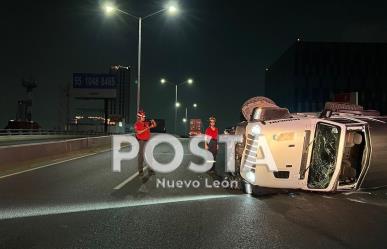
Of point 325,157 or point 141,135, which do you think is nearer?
point 325,157

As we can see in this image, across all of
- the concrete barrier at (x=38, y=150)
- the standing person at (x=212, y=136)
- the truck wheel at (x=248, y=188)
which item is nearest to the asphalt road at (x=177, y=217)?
the truck wheel at (x=248, y=188)

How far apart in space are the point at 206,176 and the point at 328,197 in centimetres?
484

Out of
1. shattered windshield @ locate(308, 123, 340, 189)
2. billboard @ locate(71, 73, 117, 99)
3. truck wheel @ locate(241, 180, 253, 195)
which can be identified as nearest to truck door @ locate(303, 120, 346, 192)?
shattered windshield @ locate(308, 123, 340, 189)

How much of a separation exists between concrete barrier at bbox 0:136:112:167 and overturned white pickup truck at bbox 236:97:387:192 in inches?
396

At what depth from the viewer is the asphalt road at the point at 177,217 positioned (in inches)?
268

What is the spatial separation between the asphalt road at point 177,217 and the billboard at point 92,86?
230 ft

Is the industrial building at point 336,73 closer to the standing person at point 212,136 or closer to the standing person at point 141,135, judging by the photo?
the standing person at point 212,136

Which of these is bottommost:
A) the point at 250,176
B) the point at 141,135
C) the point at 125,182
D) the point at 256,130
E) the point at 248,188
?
the point at 125,182

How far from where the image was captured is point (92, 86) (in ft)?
269

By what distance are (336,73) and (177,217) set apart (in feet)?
306

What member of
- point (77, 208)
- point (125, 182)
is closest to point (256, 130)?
point (77, 208)

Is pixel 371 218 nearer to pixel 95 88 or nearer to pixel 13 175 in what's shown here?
pixel 13 175

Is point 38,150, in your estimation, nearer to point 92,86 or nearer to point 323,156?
point 323,156

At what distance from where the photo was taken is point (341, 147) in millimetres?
9719
